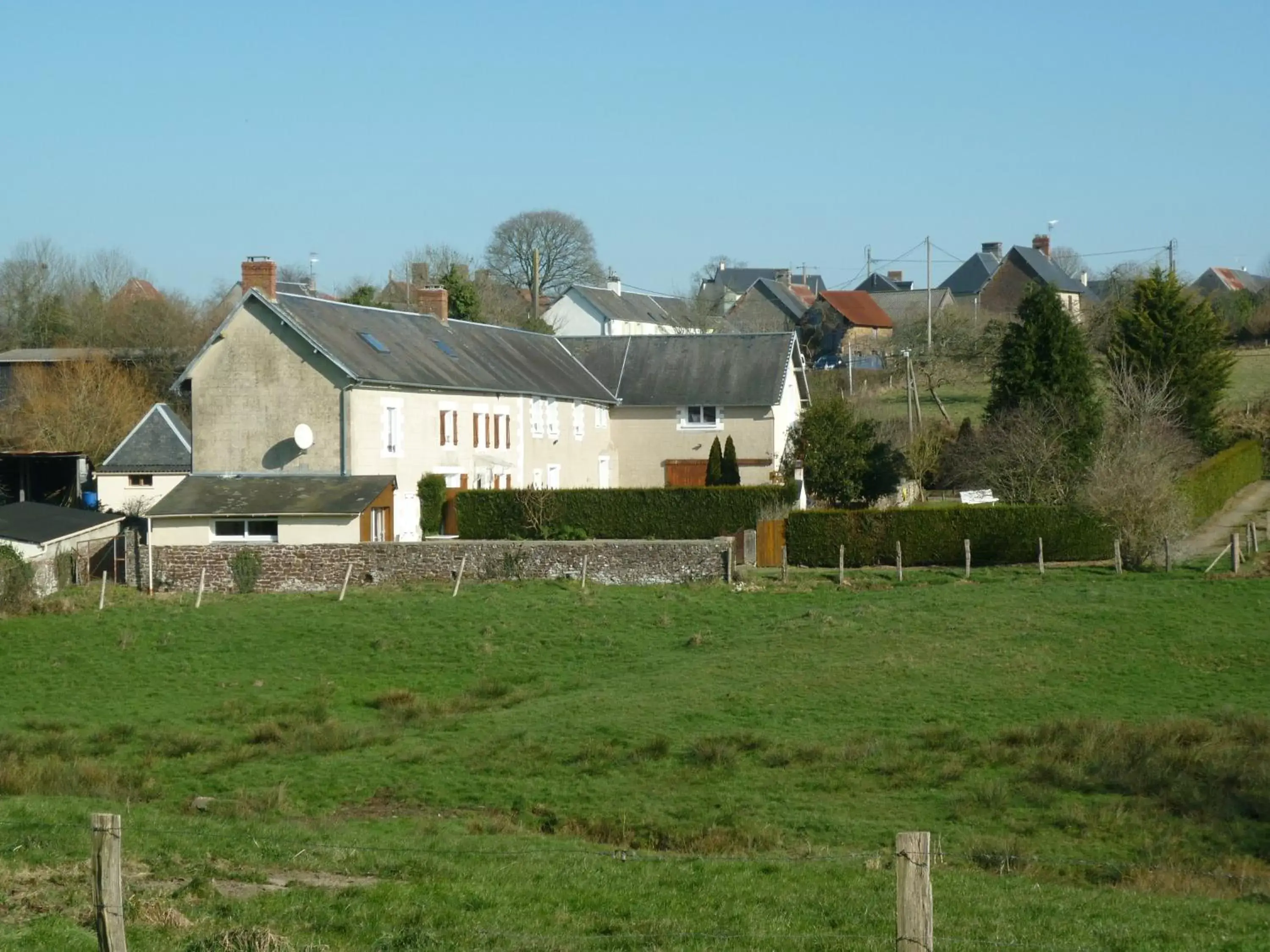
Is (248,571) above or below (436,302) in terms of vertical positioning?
below

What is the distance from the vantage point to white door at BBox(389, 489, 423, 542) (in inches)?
1610

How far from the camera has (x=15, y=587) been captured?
105 ft

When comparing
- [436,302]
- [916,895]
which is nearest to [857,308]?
[436,302]

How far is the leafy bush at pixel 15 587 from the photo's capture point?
Result: 32.0m

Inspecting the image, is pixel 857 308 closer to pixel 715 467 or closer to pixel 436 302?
pixel 715 467

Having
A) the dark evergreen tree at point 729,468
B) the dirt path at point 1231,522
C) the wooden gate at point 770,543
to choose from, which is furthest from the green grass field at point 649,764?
the dark evergreen tree at point 729,468

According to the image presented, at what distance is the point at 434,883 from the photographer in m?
11.6

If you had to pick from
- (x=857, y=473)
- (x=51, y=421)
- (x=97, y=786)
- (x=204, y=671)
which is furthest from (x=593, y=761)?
(x=51, y=421)

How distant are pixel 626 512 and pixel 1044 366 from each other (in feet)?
52.3

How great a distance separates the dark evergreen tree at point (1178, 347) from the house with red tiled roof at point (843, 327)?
3406 centimetres

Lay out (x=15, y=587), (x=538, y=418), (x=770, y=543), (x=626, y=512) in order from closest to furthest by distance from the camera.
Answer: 1. (x=15, y=587)
2. (x=770, y=543)
3. (x=626, y=512)
4. (x=538, y=418)

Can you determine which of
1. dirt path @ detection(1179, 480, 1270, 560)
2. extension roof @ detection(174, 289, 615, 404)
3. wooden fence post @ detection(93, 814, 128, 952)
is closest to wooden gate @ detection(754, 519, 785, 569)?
dirt path @ detection(1179, 480, 1270, 560)

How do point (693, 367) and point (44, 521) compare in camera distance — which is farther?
point (693, 367)

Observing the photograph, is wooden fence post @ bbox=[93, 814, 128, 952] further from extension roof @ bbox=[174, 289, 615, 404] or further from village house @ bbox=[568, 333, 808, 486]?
village house @ bbox=[568, 333, 808, 486]
